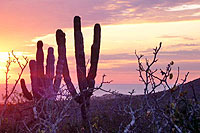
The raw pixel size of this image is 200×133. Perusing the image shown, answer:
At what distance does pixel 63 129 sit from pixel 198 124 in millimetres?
7319

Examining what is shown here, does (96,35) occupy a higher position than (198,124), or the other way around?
(96,35)

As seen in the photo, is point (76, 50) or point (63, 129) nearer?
point (63, 129)

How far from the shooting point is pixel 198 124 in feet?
14.8

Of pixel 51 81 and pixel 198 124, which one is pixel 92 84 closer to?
pixel 51 81

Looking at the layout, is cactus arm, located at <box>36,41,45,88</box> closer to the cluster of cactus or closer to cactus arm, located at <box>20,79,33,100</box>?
the cluster of cactus

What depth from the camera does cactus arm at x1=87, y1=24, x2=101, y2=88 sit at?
1439 cm

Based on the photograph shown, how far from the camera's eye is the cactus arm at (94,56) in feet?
47.2

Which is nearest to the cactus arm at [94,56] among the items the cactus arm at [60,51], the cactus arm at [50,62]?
the cactus arm at [60,51]

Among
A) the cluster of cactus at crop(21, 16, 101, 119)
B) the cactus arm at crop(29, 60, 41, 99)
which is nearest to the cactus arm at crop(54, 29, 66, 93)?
the cluster of cactus at crop(21, 16, 101, 119)

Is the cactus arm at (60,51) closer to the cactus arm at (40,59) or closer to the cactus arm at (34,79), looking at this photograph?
the cactus arm at (40,59)

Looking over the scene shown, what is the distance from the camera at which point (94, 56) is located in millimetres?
14648

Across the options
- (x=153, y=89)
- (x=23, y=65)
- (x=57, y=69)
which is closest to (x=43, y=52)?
(x=57, y=69)

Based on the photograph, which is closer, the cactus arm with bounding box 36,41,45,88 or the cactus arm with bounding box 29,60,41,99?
the cactus arm with bounding box 29,60,41,99

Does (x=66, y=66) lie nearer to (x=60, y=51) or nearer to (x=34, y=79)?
(x=60, y=51)
